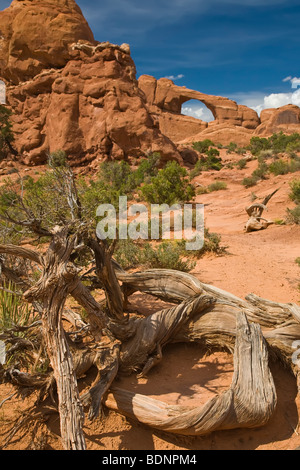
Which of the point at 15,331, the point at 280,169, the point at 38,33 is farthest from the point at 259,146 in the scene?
the point at 15,331

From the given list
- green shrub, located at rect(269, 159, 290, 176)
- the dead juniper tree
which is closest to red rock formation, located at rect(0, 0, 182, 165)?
green shrub, located at rect(269, 159, 290, 176)

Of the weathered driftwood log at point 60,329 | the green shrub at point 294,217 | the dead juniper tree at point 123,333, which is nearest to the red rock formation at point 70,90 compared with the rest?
the green shrub at point 294,217

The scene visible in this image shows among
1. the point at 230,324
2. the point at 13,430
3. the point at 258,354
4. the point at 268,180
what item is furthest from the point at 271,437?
the point at 268,180

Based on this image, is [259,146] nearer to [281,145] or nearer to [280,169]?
[281,145]

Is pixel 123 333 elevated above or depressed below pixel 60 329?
below

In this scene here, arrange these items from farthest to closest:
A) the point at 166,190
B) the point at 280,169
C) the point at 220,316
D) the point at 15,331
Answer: the point at 280,169 < the point at 166,190 < the point at 220,316 < the point at 15,331

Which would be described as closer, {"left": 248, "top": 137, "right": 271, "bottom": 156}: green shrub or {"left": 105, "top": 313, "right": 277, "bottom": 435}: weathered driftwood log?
{"left": 105, "top": 313, "right": 277, "bottom": 435}: weathered driftwood log

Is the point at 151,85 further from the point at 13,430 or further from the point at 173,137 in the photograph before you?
the point at 13,430

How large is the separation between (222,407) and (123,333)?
4.17 feet

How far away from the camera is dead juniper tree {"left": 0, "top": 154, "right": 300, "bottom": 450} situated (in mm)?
2238

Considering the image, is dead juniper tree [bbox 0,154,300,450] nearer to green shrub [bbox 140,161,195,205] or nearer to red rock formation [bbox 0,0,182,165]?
green shrub [bbox 140,161,195,205]

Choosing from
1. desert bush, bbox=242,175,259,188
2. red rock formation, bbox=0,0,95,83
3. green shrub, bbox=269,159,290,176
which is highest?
red rock formation, bbox=0,0,95,83

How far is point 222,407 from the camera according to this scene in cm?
235

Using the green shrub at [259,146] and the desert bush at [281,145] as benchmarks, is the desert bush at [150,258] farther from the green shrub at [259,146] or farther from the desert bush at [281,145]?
the green shrub at [259,146]
